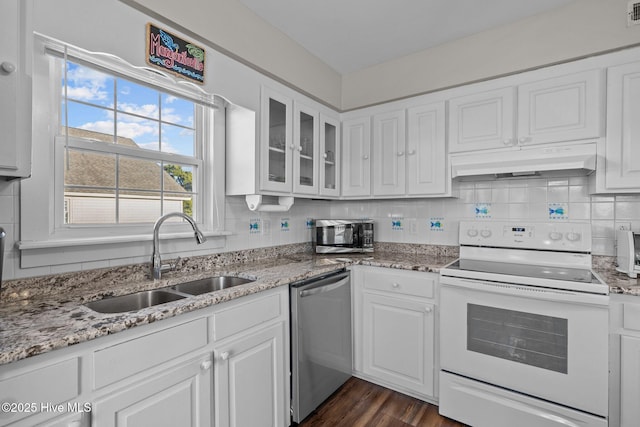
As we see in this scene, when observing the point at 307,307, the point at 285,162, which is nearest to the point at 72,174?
the point at 285,162

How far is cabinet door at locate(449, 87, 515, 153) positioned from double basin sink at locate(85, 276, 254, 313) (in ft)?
5.88

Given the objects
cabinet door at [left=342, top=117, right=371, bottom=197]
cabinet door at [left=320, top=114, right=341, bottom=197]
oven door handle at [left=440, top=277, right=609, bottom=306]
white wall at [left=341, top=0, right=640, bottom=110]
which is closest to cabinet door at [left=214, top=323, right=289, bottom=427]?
oven door handle at [left=440, top=277, right=609, bottom=306]

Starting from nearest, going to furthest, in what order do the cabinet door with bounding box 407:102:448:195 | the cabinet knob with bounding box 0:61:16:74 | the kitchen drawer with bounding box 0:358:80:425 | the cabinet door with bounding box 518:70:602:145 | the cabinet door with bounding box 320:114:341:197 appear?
the kitchen drawer with bounding box 0:358:80:425, the cabinet knob with bounding box 0:61:16:74, the cabinet door with bounding box 518:70:602:145, the cabinet door with bounding box 407:102:448:195, the cabinet door with bounding box 320:114:341:197

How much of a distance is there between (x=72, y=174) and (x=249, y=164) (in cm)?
93

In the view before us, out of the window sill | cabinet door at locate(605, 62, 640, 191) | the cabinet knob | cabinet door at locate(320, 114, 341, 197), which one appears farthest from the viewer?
cabinet door at locate(320, 114, 341, 197)

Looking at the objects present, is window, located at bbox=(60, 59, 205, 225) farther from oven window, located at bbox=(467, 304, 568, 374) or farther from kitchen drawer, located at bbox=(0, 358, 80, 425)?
oven window, located at bbox=(467, 304, 568, 374)

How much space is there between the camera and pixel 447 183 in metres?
2.36

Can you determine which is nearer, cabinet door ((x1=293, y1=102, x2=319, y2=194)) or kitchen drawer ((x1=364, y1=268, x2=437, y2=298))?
kitchen drawer ((x1=364, y1=268, x2=437, y2=298))

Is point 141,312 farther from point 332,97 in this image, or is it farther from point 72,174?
point 332,97

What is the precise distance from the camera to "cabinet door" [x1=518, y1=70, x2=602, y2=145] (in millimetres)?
1893

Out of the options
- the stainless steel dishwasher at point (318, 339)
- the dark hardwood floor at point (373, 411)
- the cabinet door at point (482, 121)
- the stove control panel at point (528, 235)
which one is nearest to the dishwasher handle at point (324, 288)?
the stainless steel dishwasher at point (318, 339)

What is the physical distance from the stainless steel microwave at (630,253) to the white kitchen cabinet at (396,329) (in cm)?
100

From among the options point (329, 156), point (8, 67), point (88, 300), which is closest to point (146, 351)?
point (88, 300)

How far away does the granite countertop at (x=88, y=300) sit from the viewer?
92cm
